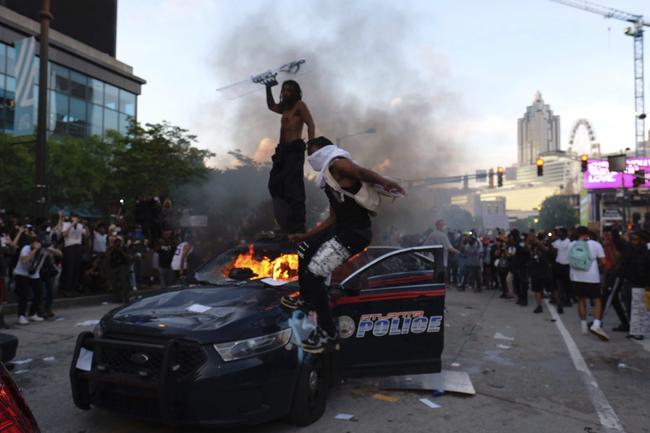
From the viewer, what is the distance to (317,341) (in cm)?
391

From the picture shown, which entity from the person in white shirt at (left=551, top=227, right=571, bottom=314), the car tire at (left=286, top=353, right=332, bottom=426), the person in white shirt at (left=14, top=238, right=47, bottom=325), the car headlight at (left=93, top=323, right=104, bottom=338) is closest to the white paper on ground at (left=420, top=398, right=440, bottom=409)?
the car tire at (left=286, top=353, right=332, bottom=426)

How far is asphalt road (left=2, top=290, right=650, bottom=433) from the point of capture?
399cm

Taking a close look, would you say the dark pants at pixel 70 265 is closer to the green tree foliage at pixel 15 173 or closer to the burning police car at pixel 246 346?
the burning police car at pixel 246 346

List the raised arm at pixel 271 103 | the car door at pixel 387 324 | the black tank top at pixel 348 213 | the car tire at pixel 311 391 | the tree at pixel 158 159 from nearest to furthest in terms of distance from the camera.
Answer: the car tire at pixel 311 391 → the black tank top at pixel 348 213 → the car door at pixel 387 324 → the raised arm at pixel 271 103 → the tree at pixel 158 159

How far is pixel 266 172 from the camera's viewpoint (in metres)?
11.1

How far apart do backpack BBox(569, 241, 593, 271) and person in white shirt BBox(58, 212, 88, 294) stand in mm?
9540

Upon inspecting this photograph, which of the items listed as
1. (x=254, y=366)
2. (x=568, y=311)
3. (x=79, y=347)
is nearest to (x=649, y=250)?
(x=568, y=311)

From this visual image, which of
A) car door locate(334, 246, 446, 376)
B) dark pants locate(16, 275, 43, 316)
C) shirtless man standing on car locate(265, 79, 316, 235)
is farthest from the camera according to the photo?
dark pants locate(16, 275, 43, 316)

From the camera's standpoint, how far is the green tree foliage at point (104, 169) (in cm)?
2375

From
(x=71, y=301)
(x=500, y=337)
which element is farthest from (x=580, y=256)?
(x=71, y=301)

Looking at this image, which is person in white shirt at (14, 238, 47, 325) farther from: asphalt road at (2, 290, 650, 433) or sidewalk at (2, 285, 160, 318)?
sidewalk at (2, 285, 160, 318)

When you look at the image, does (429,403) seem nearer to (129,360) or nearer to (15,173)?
(129,360)

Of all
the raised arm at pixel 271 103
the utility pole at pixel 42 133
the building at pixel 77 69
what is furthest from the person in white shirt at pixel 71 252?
→ the building at pixel 77 69

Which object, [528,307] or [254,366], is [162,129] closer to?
[528,307]
